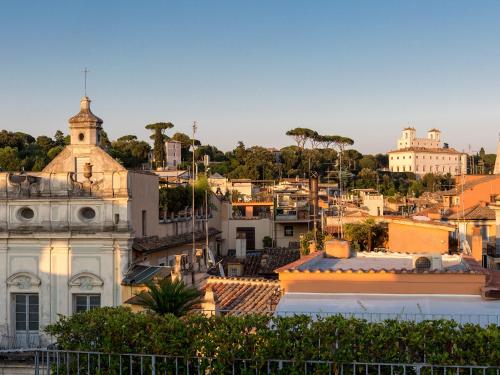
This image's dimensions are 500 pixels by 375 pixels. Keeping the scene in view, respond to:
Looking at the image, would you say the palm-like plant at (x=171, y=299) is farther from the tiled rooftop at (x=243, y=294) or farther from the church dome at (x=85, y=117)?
the church dome at (x=85, y=117)

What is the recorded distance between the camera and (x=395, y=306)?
1419 cm

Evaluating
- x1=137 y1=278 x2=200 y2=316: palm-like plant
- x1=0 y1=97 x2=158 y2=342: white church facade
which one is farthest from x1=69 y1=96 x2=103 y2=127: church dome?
x1=137 y1=278 x2=200 y2=316: palm-like plant

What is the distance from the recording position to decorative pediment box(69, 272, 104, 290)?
74.9ft

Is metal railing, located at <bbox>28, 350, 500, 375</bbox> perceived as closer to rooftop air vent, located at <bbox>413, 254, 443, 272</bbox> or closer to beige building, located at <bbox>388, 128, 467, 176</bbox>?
rooftop air vent, located at <bbox>413, 254, 443, 272</bbox>

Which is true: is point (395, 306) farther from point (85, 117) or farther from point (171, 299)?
point (85, 117)

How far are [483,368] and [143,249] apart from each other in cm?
1563

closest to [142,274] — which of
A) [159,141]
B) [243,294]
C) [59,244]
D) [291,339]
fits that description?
[59,244]

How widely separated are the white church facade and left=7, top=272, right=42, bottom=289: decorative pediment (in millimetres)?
30

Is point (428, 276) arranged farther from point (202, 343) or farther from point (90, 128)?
point (90, 128)

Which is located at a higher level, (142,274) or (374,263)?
(374,263)

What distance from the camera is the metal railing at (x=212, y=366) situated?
10844 millimetres

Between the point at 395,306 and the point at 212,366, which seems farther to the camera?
the point at 395,306

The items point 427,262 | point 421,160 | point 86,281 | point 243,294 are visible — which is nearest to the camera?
point 427,262

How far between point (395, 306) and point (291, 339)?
3.43m
